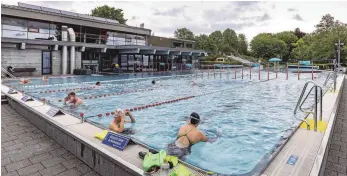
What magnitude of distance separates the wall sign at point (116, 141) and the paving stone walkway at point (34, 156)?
49 cm

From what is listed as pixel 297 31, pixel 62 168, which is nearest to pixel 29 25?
pixel 62 168

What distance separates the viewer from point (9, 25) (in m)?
18.0

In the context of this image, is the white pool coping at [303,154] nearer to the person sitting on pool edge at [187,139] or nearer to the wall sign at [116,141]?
the person sitting on pool edge at [187,139]

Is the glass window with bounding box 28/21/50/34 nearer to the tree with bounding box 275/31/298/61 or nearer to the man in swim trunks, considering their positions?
the man in swim trunks

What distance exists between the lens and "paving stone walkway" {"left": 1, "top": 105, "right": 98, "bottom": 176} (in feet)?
11.7

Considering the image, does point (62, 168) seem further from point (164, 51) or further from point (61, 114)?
point (164, 51)

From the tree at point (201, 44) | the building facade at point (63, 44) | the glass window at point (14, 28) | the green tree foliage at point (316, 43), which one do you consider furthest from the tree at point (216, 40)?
the glass window at point (14, 28)

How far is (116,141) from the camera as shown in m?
3.69

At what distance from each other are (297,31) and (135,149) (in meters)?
98.8

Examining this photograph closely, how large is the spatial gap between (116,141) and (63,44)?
18.7 meters

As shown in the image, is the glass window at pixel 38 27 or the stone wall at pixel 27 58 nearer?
the stone wall at pixel 27 58

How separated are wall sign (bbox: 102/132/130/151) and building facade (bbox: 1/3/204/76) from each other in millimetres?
17375

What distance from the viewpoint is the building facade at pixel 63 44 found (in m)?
18.0

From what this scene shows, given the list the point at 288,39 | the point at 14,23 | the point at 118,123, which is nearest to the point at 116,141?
the point at 118,123
